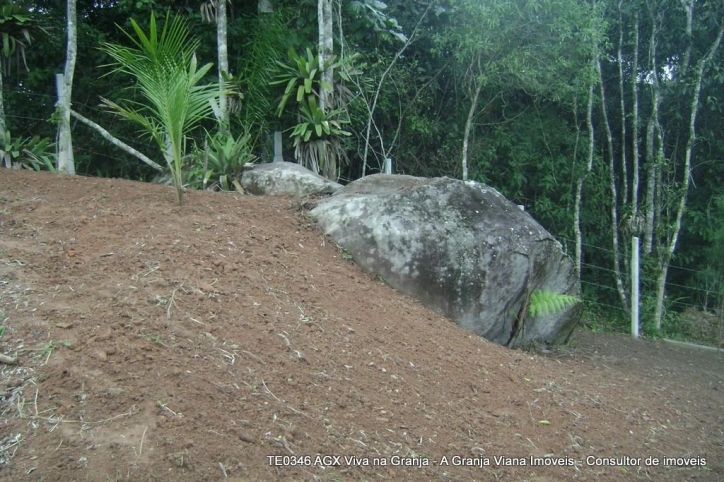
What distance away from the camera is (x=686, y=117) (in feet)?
35.7

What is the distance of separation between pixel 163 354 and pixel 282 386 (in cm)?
66

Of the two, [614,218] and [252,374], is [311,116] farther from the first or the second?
[252,374]

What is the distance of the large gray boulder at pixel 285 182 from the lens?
6992 mm

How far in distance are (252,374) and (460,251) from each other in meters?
2.78

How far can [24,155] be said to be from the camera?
297 inches

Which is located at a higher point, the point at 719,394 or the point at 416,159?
the point at 416,159

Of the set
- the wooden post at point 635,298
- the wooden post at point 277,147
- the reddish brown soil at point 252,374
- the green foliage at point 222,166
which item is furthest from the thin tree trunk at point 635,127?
the green foliage at point 222,166

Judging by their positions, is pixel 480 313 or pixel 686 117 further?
pixel 686 117

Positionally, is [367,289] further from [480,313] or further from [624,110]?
[624,110]

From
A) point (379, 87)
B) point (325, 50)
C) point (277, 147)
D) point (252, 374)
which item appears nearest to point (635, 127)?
point (379, 87)

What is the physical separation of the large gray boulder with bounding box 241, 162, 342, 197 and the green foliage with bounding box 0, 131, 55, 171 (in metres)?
2.23

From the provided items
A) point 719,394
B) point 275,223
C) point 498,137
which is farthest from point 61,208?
point 498,137

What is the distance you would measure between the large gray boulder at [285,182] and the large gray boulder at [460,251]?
15.3 inches

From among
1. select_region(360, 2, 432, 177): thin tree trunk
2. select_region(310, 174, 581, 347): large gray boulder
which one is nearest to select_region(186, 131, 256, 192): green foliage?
select_region(310, 174, 581, 347): large gray boulder
